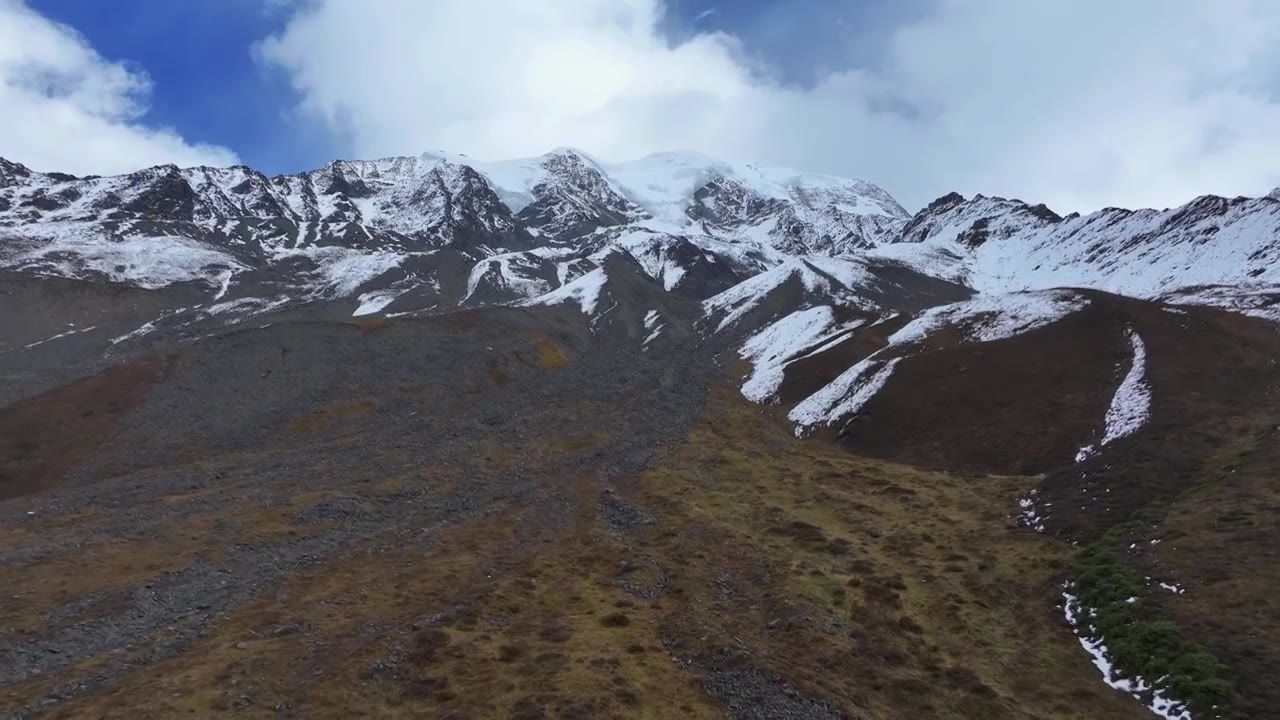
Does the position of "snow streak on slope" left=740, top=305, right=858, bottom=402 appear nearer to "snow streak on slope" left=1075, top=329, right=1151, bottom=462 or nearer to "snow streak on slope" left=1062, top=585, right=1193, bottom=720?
"snow streak on slope" left=1075, top=329, right=1151, bottom=462

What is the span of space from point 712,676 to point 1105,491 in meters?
18.8

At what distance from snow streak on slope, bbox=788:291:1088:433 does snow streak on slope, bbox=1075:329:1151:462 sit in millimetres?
13343

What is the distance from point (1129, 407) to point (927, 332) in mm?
26577

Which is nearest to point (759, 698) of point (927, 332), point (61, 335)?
point (927, 332)

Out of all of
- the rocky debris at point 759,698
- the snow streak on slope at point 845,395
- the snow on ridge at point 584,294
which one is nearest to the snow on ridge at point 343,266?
the snow on ridge at point 584,294

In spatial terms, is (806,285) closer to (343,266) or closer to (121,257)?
(343,266)

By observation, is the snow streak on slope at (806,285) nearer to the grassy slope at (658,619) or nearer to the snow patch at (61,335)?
the grassy slope at (658,619)

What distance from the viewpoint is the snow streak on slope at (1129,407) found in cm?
3316

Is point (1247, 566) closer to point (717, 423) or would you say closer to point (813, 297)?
point (717, 423)

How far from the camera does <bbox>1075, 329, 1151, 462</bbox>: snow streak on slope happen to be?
109 ft

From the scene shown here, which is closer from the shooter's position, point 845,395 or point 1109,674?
point 1109,674

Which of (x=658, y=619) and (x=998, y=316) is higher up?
(x=998, y=316)

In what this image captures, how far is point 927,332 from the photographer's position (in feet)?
205

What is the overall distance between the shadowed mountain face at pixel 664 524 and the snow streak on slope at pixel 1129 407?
0.31 meters
